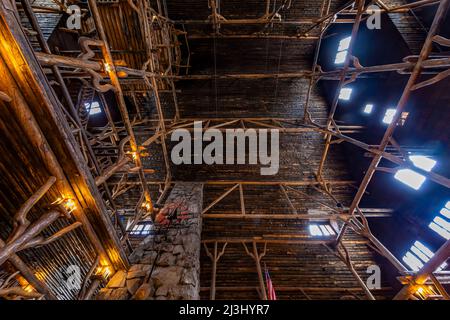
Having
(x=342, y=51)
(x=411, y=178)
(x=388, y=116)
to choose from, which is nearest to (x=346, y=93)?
(x=342, y=51)

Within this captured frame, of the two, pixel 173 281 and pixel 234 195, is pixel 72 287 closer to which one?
pixel 173 281

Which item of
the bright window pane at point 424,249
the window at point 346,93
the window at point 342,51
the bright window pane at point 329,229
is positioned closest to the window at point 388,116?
the window at point 346,93

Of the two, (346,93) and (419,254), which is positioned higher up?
(346,93)

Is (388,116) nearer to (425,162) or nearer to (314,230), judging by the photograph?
(425,162)

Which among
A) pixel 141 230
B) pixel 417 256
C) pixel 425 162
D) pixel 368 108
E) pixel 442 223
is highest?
pixel 368 108

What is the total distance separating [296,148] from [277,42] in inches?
278

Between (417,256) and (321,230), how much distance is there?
341 cm

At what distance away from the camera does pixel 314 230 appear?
8.77m

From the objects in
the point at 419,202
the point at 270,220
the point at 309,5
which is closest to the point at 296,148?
the point at 270,220

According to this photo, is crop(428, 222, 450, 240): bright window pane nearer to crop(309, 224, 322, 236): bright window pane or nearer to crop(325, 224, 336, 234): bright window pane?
crop(325, 224, 336, 234): bright window pane

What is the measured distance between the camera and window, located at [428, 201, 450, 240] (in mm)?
6323

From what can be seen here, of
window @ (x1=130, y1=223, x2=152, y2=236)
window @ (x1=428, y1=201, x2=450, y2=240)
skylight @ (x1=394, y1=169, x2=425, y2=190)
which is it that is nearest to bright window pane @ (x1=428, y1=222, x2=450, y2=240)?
window @ (x1=428, y1=201, x2=450, y2=240)

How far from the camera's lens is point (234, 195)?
9578 millimetres

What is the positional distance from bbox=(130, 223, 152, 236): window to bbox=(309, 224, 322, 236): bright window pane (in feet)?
25.3
